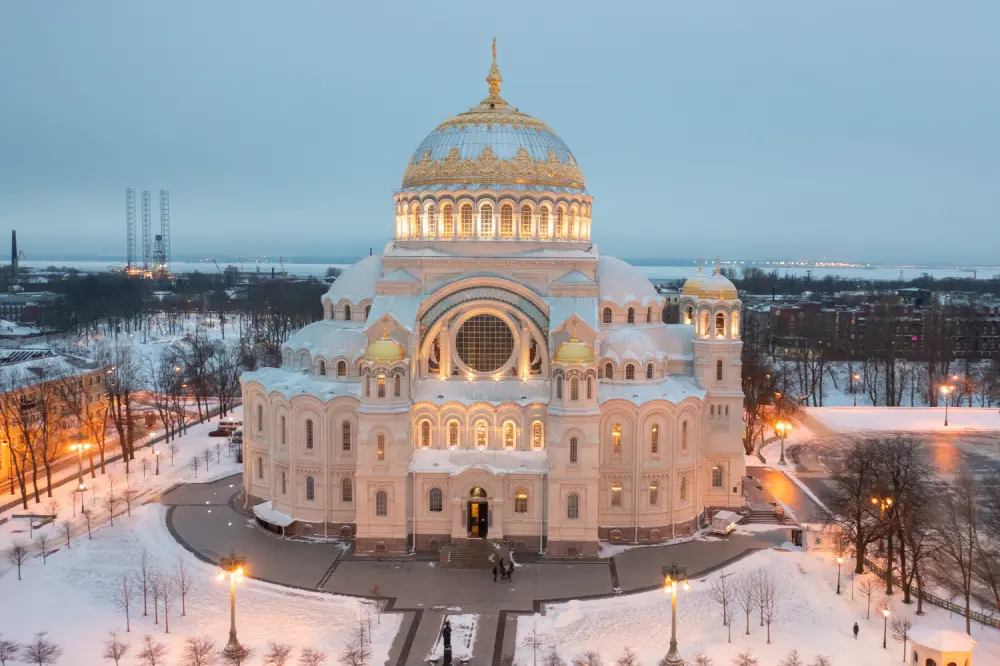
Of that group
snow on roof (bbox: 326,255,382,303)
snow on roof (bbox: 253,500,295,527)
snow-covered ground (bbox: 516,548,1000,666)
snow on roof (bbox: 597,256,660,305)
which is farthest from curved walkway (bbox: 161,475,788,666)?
snow on roof (bbox: 597,256,660,305)

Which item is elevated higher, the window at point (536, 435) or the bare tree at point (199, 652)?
the window at point (536, 435)

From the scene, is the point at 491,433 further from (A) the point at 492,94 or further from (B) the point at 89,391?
(B) the point at 89,391

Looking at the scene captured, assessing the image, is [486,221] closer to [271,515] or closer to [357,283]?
Answer: [357,283]

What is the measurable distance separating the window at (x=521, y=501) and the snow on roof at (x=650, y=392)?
15.6 ft

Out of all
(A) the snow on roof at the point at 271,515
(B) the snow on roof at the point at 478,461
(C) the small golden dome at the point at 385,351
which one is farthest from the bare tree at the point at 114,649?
(C) the small golden dome at the point at 385,351

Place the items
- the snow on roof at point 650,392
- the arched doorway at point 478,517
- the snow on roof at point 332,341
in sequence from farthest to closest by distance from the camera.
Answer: the snow on roof at point 332,341 → the snow on roof at point 650,392 → the arched doorway at point 478,517

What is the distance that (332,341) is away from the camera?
3534 centimetres

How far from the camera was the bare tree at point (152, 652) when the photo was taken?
22453 millimetres

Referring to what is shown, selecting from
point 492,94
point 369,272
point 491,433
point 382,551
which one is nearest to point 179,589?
point 382,551

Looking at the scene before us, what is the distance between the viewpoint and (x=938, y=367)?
69000mm

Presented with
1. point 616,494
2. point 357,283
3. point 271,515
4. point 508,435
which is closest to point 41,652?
point 271,515

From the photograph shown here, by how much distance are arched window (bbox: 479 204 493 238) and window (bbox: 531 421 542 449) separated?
8.88 meters

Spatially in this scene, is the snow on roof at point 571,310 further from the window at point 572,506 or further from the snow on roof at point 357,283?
the snow on roof at point 357,283

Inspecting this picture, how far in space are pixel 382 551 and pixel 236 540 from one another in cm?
609
